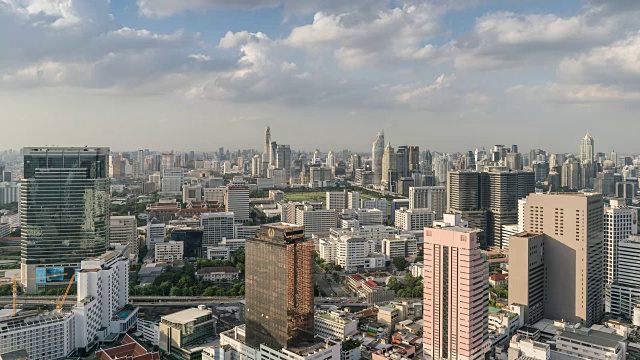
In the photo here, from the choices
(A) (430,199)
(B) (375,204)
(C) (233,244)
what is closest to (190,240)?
(C) (233,244)

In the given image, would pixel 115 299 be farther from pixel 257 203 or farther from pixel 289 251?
pixel 257 203

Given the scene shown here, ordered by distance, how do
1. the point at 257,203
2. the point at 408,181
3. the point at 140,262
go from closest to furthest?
the point at 140,262 < the point at 257,203 < the point at 408,181

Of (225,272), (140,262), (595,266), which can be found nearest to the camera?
(595,266)

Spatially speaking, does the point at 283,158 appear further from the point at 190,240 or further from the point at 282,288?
the point at 282,288

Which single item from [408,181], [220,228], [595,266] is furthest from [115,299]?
[408,181]

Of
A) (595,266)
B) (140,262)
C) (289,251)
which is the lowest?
(140,262)

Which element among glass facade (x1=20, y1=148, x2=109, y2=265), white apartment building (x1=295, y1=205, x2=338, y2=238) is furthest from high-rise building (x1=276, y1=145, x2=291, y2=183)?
glass facade (x1=20, y1=148, x2=109, y2=265)

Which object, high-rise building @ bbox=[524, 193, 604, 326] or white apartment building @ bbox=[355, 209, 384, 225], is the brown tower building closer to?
high-rise building @ bbox=[524, 193, 604, 326]
